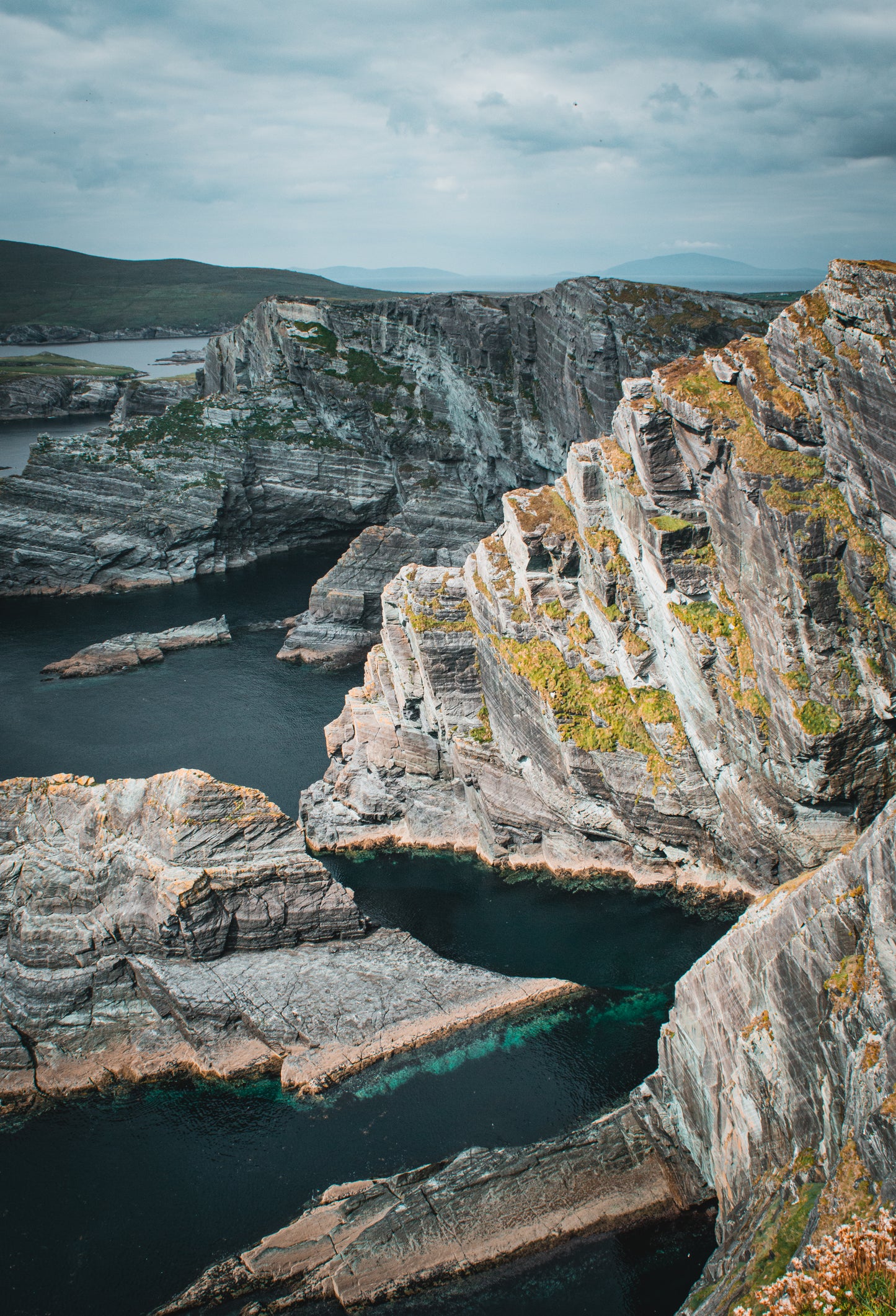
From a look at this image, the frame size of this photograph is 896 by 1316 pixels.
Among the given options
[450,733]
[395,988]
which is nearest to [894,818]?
[395,988]

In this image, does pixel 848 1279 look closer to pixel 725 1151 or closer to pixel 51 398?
pixel 725 1151

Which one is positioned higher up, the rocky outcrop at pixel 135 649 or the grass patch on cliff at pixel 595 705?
the grass patch on cliff at pixel 595 705

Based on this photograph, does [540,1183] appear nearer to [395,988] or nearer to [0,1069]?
[395,988]

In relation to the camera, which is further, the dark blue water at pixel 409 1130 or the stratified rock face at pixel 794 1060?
the dark blue water at pixel 409 1130

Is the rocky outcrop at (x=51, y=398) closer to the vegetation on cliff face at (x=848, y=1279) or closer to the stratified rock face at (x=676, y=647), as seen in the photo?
the stratified rock face at (x=676, y=647)

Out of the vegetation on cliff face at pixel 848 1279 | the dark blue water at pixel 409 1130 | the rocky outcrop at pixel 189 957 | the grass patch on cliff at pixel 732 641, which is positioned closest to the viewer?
the vegetation on cliff face at pixel 848 1279

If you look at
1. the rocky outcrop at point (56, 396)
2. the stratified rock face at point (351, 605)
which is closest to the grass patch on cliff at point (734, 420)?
the stratified rock face at point (351, 605)

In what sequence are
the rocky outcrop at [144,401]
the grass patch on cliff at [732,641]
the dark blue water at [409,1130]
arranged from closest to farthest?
1. the dark blue water at [409,1130]
2. the grass patch on cliff at [732,641]
3. the rocky outcrop at [144,401]

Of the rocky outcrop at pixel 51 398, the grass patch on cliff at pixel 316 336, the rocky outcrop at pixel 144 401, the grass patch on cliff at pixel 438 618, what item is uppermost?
the grass patch on cliff at pixel 316 336
